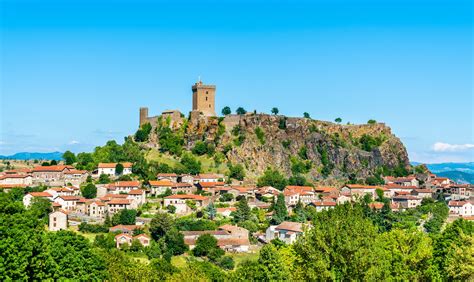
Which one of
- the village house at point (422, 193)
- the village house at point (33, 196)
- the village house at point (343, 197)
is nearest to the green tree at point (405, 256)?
the village house at point (33, 196)

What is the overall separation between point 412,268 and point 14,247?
19.4 metres

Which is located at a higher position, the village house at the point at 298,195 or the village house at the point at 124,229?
the village house at the point at 298,195

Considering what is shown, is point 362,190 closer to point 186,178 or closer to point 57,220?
point 186,178

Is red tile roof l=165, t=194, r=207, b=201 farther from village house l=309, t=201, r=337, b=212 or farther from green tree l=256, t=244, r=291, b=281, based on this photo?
green tree l=256, t=244, r=291, b=281

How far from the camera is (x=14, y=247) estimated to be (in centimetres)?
2823

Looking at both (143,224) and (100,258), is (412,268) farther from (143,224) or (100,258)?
(143,224)

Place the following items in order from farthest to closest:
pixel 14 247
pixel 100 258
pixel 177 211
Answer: pixel 177 211, pixel 100 258, pixel 14 247

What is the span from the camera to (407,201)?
301ft

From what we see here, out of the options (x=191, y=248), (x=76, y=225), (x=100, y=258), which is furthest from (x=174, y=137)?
(x=100, y=258)

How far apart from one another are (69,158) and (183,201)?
25313mm

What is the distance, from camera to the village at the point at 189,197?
230ft

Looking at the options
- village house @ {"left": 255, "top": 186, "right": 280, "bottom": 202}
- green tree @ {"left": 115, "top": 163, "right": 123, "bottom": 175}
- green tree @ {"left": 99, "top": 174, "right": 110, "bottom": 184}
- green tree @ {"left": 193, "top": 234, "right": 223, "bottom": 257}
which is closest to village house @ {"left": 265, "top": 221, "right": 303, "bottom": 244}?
green tree @ {"left": 193, "top": 234, "right": 223, "bottom": 257}

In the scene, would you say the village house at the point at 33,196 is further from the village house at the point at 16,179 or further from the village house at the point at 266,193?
the village house at the point at 266,193

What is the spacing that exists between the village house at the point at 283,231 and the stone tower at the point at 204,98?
40.1m
